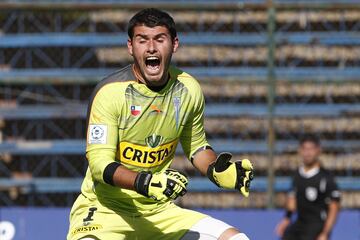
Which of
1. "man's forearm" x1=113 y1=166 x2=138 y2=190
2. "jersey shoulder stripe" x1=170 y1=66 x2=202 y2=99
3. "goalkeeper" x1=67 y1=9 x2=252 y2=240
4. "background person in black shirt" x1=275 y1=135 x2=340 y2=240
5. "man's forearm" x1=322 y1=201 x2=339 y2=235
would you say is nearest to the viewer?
"man's forearm" x1=113 y1=166 x2=138 y2=190

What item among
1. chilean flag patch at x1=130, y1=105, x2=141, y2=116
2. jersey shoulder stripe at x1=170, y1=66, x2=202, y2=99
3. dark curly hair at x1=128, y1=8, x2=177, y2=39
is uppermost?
dark curly hair at x1=128, y1=8, x2=177, y2=39

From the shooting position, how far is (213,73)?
12.2 metres

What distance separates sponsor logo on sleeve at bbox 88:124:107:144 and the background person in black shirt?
556 centimetres

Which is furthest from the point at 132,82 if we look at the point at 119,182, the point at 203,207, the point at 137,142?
the point at 203,207

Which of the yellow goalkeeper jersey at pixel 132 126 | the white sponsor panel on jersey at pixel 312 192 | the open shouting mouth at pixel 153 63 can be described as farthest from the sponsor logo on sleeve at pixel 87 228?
the white sponsor panel on jersey at pixel 312 192

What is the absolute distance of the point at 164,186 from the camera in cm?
461

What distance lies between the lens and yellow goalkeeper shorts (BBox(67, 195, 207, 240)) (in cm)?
521

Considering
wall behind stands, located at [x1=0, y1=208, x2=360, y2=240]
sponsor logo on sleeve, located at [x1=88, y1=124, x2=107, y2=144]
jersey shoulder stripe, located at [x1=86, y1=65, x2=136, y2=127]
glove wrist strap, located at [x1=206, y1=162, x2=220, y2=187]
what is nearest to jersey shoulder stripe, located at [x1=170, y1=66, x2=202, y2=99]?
jersey shoulder stripe, located at [x1=86, y1=65, x2=136, y2=127]

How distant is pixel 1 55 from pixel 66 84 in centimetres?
107

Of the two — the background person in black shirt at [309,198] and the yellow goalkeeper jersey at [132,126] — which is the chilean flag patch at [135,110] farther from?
the background person in black shirt at [309,198]

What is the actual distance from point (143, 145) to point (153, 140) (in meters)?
0.07

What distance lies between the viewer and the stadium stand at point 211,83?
11664 mm

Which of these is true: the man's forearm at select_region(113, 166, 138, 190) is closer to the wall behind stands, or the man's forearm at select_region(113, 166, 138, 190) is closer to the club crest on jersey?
the club crest on jersey

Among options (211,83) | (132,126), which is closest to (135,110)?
(132,126)
